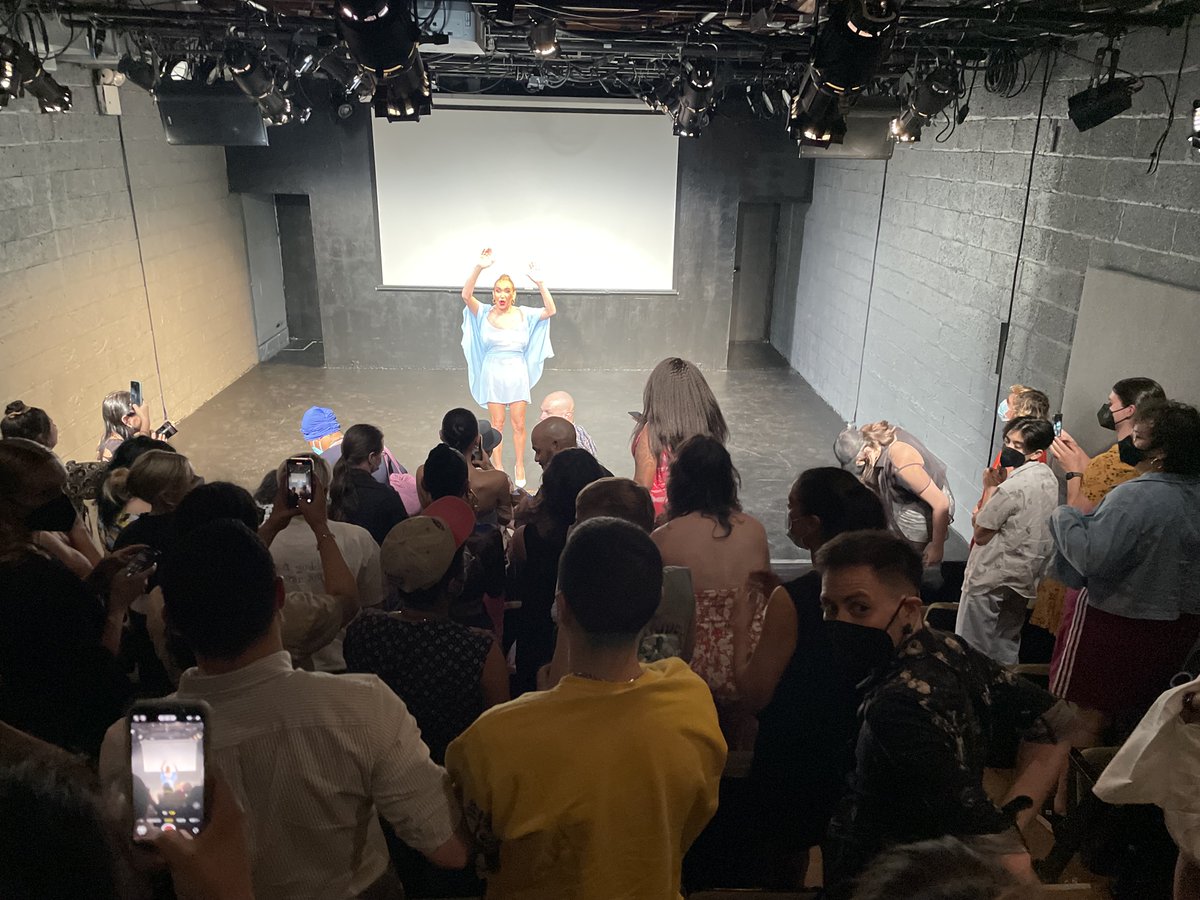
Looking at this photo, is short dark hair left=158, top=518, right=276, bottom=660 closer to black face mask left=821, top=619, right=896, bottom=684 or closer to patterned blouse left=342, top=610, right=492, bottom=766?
patterned blouse left=342, top=610, right=492, bottom=766

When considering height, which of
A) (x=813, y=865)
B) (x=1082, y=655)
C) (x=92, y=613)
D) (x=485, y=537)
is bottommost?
(x=813, y=865)

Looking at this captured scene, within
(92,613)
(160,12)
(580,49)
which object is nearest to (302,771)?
(92,613)

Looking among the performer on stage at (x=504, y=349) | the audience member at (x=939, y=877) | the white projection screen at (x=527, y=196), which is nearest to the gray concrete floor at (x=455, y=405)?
the performer on stage at (x=504, y=349)

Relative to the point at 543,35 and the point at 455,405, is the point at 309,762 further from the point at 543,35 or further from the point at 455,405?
the point at 455,405

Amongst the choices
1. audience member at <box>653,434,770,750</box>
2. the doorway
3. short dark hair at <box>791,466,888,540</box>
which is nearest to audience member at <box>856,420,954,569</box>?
audience member at <box>653,434,770,750</box>

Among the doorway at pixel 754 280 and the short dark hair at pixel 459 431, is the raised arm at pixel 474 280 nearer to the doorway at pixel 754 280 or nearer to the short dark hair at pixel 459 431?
the short dark hair at pixel 459 431

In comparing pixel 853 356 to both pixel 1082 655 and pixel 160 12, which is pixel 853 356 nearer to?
pixel 1082 655

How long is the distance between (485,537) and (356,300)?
6.65m

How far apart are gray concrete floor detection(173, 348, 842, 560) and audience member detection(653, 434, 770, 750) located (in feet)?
8.71

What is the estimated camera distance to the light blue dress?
582cm

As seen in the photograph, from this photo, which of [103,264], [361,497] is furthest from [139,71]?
[361,497]

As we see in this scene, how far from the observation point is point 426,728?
1.71 m

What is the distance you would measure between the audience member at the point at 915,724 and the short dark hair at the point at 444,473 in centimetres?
152

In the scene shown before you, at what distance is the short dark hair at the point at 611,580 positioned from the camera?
124cm
